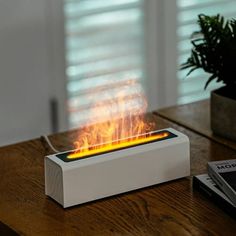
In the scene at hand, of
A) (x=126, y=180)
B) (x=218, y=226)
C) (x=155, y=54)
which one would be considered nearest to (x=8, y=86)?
(x=155, y=54)

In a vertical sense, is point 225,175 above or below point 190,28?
below

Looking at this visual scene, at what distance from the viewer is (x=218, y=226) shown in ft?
4.53

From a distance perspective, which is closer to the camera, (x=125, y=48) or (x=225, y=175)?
(x=225, y=175)

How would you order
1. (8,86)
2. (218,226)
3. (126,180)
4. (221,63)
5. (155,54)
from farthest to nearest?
(155,54) → (8,86) → (221,63) → (126,180) → (218,226)

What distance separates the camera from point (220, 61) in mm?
1732

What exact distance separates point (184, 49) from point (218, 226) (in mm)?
1456

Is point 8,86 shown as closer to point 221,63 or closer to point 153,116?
point 153,116

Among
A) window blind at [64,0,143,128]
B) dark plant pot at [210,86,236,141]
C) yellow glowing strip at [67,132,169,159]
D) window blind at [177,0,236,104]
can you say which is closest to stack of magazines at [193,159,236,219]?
yellow glowing strip at [67,132,169,159]

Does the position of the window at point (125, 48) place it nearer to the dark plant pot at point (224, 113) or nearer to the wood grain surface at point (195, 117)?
the wood grain surface at point (195, 117)

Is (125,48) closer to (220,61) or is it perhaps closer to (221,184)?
(220,61)

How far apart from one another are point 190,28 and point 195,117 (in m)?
0.95

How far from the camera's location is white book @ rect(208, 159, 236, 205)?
1429 mm

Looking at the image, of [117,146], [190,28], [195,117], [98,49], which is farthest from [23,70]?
[117,146]

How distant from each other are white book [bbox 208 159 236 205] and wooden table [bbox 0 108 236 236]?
0.12 ft
